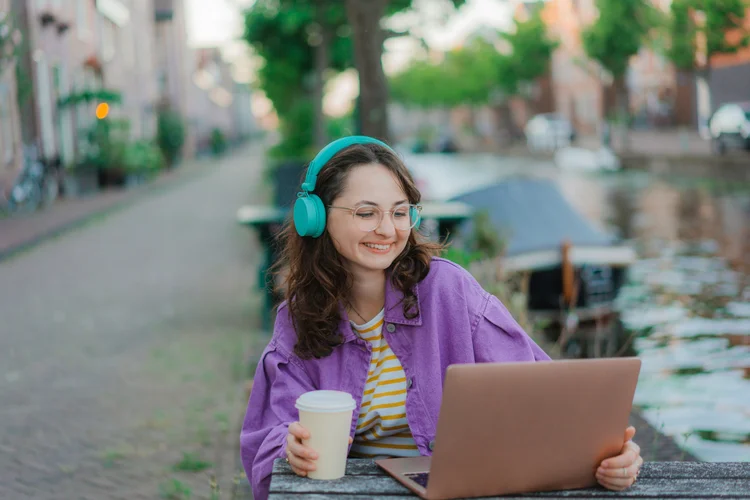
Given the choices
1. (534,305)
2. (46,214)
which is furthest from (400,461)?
(46,214)

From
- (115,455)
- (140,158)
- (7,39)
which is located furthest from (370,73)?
(140,158)

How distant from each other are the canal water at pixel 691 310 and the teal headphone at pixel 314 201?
188 centimetres

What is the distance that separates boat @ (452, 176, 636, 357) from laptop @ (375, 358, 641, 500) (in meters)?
6.05

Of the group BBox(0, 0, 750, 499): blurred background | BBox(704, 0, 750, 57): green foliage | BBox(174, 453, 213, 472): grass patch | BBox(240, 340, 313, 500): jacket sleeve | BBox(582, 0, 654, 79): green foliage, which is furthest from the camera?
BBox(582, 0, 654, 79): green foliage

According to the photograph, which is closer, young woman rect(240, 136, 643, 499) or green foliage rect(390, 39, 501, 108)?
young woman rect(240, 136, 643, 499)

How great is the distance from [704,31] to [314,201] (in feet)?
90.9

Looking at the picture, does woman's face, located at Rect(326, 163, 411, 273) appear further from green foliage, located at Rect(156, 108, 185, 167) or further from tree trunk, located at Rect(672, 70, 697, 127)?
tree trunk, located at Rect(672, 70, 697, 127)

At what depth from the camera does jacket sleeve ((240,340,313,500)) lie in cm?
229

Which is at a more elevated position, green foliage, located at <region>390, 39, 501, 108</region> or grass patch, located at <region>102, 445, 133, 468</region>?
green foliage, located at <region>390, 39, 501, 108</region>

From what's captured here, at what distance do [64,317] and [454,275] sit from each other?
737cm

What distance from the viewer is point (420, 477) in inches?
79.2

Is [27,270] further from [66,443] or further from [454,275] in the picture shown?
[454,275]

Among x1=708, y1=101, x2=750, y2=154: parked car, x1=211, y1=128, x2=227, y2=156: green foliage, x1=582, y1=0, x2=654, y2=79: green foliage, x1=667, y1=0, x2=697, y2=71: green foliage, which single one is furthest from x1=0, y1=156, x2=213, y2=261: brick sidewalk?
x1=211, y1=128, x2=227, y2=156: green foliage

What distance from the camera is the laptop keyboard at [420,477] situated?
1980 millimetres
